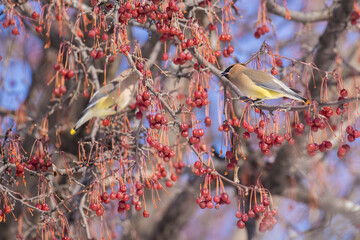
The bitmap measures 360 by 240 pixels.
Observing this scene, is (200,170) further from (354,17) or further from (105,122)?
(354,17)

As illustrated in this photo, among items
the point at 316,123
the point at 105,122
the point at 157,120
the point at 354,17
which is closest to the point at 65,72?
the point at 105,122

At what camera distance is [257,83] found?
341cm

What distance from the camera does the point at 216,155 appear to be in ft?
15.3

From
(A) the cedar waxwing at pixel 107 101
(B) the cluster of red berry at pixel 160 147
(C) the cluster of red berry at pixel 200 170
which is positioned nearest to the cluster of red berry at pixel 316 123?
(C) the cluster of red berry at pixel 200 170

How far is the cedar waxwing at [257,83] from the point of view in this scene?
329cm

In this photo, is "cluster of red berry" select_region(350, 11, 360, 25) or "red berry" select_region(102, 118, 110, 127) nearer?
"red berry" select_region(102, 118, 110, 127)

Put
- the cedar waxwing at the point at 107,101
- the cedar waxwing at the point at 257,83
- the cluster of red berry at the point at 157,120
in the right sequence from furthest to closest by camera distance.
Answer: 1. the cedar waxwing at the point at 107,101
2. the cedar waxwing at the point at 257,83
3. the cluster of red berry at the point at 157,120

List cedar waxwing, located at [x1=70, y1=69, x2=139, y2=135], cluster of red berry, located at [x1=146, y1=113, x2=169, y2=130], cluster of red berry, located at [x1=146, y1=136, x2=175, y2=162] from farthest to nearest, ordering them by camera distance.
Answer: cedar waxwing, located at [x1=70, y1=69, x2=139, y2=135] < cluster of red berry, located at [x1=146, y1=136, x2=175, y2=162] < cluster of red berry, located at [x1=146, y1=113, x2=169, y2=130]

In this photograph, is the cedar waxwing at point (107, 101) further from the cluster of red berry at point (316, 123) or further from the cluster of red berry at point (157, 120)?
the cluster of red berry at point (316, 123)

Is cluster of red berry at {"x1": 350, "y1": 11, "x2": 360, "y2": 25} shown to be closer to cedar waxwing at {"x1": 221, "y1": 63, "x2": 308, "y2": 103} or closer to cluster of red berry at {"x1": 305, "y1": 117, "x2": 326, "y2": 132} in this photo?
cedar waxwing at {"x1": 221, "y1": 63, "x2": 308, "y2": 103}

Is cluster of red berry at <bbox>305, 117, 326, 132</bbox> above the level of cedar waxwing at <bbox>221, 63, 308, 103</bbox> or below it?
below

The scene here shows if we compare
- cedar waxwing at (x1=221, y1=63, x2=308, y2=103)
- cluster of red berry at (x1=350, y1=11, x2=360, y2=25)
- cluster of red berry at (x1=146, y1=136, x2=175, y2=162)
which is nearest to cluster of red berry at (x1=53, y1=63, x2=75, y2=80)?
cluster of red berry at (x1=146, y1=136, x2=175, y2=162)

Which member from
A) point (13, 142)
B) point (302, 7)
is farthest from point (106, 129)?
point (302, 7)

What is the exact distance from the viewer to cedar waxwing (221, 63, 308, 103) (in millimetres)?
3287
